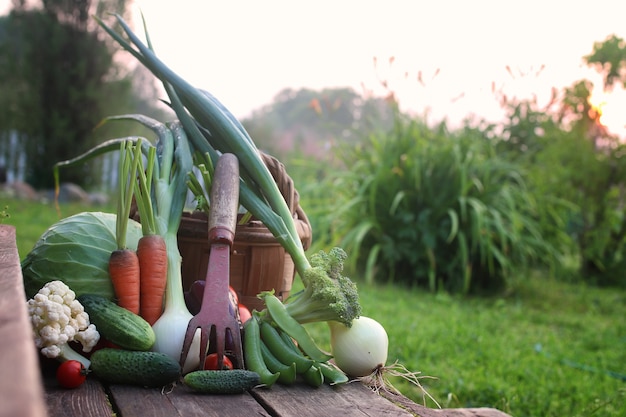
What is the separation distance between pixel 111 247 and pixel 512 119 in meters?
6.79

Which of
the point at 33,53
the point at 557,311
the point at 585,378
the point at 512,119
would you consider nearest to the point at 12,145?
the point at 33,53

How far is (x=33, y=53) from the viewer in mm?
9883

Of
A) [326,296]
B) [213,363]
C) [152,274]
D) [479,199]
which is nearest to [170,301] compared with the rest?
[152,274]

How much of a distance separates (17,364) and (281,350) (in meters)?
1.00

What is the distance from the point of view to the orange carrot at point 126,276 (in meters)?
1.53

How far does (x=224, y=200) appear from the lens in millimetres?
1573

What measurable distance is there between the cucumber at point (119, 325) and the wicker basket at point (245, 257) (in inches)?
17.0

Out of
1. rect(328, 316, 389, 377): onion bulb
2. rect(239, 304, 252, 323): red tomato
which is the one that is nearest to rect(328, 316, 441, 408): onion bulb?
rect(328, 316, 389, 377): onion bulb

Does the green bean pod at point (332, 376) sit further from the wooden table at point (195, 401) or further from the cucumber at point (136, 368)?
the cucumber at point (136, 368)

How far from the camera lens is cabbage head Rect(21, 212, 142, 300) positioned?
1.59 m

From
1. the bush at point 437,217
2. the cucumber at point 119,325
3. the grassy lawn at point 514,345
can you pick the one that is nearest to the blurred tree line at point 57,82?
the grassy lawn at point 514,345

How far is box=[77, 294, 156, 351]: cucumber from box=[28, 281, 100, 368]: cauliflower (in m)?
0.03

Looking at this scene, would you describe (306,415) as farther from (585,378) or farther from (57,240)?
(585,378)

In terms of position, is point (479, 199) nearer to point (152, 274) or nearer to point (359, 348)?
point (359, 348)
